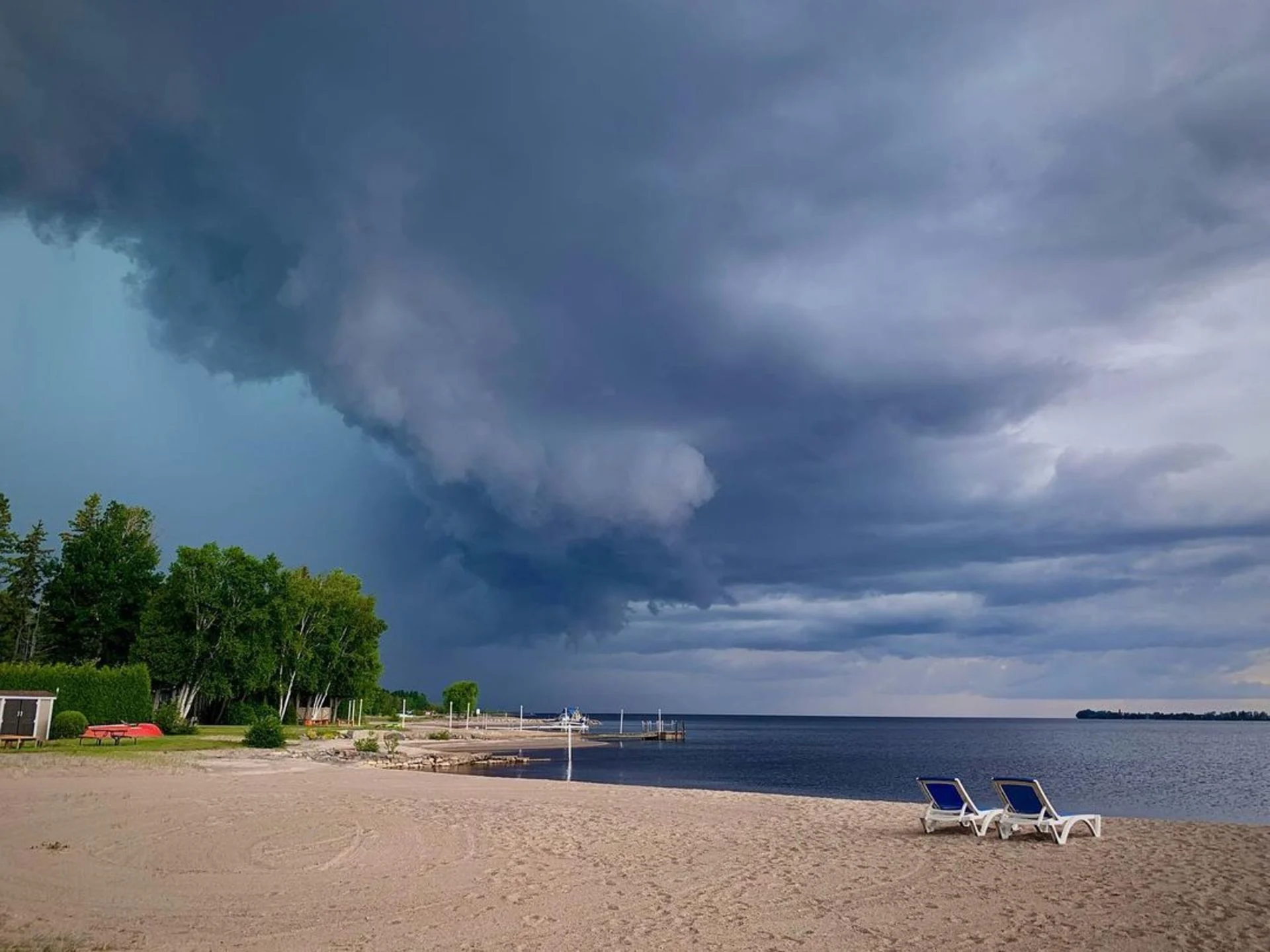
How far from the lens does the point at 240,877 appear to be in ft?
37.8

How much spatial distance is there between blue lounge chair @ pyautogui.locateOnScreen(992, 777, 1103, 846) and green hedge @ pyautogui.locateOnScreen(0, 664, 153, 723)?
4235 centimetres

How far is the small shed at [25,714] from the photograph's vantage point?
113 feet

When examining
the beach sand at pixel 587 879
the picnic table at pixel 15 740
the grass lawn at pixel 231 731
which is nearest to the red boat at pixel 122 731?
the picnic table at pixel 15 740

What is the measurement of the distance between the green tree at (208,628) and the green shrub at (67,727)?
1514 cm

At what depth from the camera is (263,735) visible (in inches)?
1613

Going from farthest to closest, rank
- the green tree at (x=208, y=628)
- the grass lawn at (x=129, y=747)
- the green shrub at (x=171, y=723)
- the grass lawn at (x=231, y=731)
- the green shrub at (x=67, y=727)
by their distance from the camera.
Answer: the green tree at (x=208, y=628), the grass lawn at (x=231, y=731), the green shrub at (x=171, y=723), the green shrub at (x=67, y=727), the grass lawn at (x=129, y=747)

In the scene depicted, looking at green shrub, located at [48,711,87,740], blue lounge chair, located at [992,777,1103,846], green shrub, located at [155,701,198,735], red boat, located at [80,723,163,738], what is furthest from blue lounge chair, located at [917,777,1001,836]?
green shrub, located at [155,701,198,735]

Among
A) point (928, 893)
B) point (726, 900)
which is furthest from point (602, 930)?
point (928, 893)

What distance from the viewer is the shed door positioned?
3444 cm

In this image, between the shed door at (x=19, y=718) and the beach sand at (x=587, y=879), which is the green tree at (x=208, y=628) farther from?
the beach sand at (x=587, y=879)

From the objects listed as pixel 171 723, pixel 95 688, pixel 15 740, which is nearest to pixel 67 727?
pixel 15 740

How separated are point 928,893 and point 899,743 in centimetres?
12645

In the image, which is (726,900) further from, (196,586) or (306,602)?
(306,602)

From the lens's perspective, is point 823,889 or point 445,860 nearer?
point 823,889
